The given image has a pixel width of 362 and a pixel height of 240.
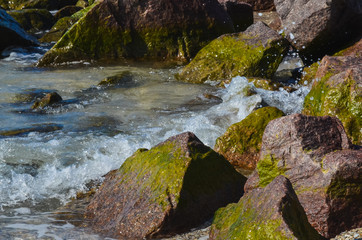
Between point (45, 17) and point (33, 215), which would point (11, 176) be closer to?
point (33, 215)

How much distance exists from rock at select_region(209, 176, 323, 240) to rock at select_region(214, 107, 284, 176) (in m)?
2.00

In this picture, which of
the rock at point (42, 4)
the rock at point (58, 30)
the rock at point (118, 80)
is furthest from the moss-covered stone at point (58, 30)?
the rock at point (118, 80)

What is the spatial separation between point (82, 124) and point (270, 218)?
474 cm

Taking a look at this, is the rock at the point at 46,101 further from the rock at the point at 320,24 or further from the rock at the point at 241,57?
the rock at the point at 320,24

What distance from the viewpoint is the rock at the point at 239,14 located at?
14258 millimetres

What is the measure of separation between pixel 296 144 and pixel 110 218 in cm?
173

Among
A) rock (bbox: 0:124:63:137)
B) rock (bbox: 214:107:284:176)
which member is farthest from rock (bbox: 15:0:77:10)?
rock (bbox: 214:107:284:176)

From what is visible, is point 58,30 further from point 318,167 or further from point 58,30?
point 318,167

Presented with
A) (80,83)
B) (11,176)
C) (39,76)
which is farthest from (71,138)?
(39,76)

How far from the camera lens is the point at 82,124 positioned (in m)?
7.72

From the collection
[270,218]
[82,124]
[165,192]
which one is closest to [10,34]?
[82,124]

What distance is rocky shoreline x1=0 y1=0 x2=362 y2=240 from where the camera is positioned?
13.3ft

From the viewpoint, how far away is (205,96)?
9.09m

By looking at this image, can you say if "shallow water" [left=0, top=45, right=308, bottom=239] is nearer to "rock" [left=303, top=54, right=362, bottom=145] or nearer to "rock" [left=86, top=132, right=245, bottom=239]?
"rock" [left=86, top=132, right=245, bottom=239]
